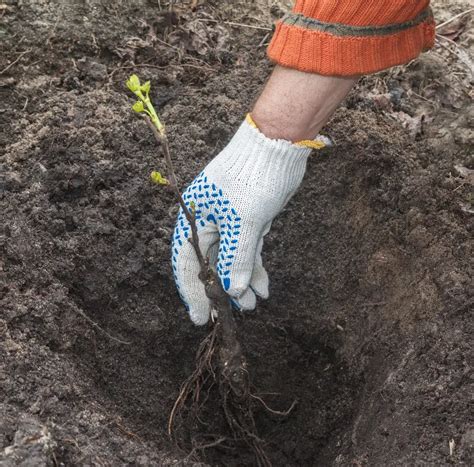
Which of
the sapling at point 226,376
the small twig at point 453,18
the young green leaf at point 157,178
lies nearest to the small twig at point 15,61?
the sapling at point 226,376

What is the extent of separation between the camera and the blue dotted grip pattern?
205 centimetres

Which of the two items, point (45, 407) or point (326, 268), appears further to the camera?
point (326, 268)

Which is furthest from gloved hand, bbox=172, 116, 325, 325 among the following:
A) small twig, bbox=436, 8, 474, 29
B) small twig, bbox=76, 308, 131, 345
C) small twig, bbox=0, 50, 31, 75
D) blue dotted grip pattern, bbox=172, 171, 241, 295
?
small twig, bbox=436, 8, 474, 29

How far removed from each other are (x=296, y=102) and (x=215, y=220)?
1.60ft

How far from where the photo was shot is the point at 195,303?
2215 millimetres

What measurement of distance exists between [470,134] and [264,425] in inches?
54.1

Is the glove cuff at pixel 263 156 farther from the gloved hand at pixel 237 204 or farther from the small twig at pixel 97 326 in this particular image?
the small twig at pixel 97 326


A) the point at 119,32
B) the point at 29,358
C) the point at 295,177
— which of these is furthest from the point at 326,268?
the point at 119,32

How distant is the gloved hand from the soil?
171mm

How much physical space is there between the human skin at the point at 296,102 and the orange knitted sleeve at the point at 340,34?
0.27ft

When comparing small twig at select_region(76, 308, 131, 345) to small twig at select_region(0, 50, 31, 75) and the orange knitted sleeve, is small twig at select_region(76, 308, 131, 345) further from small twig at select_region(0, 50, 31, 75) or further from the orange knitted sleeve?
small twig at select_region(0, 50, 31, 75)

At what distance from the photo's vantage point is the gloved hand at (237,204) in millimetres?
1982

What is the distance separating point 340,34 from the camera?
1713 millimetres

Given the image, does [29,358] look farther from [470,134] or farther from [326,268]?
[470,134]
